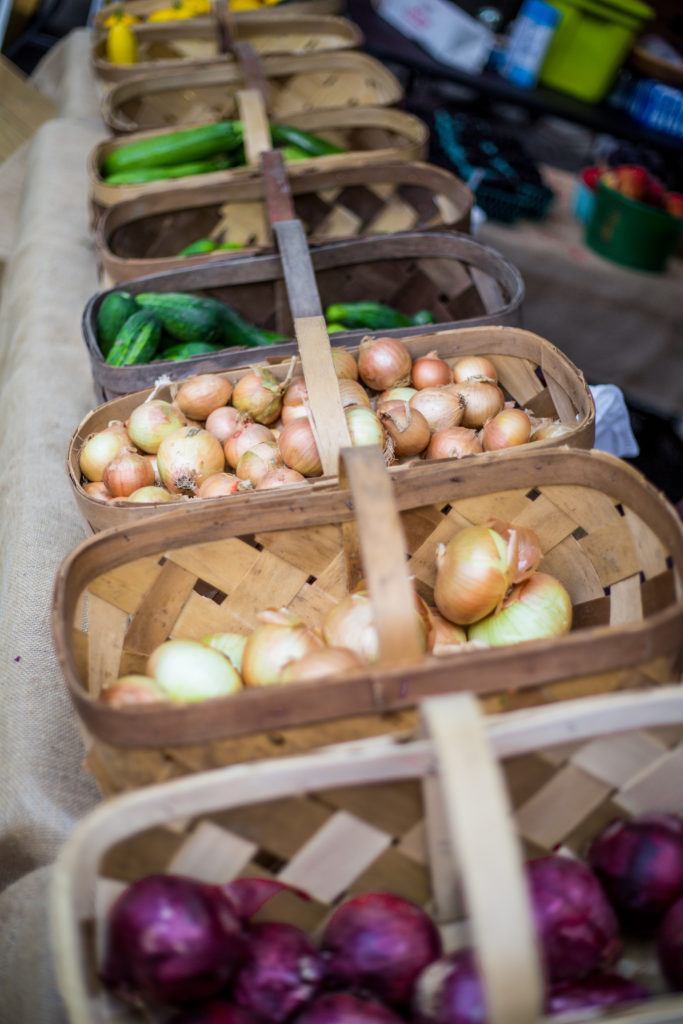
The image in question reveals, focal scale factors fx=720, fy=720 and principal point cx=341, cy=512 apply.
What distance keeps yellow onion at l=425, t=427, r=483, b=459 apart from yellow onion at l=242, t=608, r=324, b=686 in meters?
0.41

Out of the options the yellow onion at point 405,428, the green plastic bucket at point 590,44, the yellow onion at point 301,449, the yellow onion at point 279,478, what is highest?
the green plastic bucket at point 590,44

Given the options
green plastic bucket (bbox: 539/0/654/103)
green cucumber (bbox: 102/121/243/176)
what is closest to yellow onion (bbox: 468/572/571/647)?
green cucumber (bbox: 102/121/243/176)

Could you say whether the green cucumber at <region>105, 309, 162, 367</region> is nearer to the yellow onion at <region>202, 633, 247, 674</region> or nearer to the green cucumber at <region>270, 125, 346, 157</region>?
the yellow onion at <region>202, 633, 247, 674</region>

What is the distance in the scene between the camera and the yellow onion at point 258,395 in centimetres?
119

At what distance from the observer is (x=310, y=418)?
1.02m

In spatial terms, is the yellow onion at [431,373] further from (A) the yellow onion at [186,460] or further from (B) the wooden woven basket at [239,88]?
(B) the wooden woven basket at [239,88]

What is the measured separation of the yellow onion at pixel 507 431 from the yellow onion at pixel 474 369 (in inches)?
4.8

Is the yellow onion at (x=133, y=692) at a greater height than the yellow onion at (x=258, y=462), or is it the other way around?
the yellow onion at (x=258, y=462)

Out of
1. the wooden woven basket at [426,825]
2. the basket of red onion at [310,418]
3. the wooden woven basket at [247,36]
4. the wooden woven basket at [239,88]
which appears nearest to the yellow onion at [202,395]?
the basket of red onion at [310,418]

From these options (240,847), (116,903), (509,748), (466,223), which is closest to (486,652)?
(509,748)

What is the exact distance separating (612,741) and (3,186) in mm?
2889

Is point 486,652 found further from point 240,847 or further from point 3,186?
point 3,186

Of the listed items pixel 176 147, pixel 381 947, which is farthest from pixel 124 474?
pixel 176 147

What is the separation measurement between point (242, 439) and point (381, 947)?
751mm
